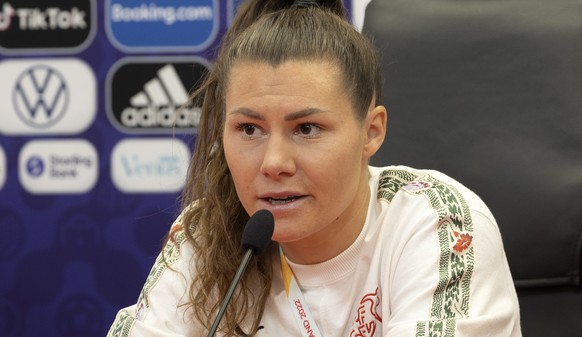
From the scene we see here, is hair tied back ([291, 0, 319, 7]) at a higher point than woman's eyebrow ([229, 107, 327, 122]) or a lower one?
higher

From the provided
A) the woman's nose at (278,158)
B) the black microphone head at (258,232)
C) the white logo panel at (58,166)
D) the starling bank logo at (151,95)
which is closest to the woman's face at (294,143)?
the woman's nose at (278,158)

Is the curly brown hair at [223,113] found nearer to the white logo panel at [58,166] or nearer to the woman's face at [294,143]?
the woman's face at [294,143]

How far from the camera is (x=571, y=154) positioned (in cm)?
126

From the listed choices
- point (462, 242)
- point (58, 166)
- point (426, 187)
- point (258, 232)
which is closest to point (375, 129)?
point (426, 187)

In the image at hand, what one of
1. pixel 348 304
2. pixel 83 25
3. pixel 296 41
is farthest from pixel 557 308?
pixel 83 25

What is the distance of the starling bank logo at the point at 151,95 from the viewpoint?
92.0 inches

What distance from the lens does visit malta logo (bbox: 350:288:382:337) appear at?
4.10ft

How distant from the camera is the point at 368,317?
1.25 metres

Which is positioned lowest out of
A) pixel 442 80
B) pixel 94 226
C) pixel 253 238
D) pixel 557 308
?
pixel 94 226

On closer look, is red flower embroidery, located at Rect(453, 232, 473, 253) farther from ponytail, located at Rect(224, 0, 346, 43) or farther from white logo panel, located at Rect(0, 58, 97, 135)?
white logo panel, located at Rect(0, 58, 97, 135)

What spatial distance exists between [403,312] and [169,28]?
1364 mm

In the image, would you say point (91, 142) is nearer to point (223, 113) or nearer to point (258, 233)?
point (223, 113)

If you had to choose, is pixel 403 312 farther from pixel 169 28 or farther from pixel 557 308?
pixel 169 28

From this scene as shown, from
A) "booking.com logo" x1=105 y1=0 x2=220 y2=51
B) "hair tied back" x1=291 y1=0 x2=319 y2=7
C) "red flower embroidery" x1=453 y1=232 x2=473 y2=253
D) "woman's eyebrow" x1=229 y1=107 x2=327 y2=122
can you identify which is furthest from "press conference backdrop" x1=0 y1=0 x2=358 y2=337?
"red flower embroidery" x1=453 y1=232 x2=473 y2=253
